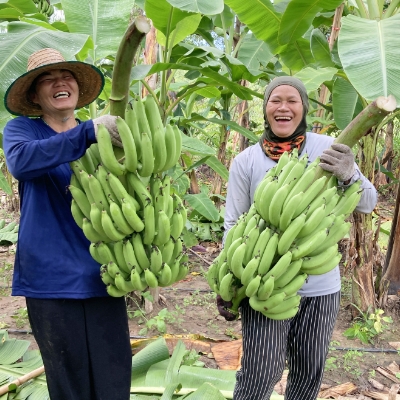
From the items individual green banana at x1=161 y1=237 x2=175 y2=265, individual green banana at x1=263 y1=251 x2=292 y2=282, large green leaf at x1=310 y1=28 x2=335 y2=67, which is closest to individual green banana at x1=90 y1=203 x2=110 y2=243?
individual green banana at x1=161 y1=237 x2=175 y2=265

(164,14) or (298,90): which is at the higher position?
(164,14)

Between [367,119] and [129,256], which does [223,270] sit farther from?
[367,119]

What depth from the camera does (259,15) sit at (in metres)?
2.79

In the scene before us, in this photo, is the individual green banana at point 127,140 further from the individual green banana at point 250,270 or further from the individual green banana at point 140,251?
the individual green banana at point 250,270

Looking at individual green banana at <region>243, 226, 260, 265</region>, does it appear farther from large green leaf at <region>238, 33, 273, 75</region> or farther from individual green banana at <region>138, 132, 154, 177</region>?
large green leaf at <region>238, 33, 273, 75</region>

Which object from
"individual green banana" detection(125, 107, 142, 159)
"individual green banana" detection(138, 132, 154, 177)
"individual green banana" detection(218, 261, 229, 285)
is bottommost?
"individual green banana" detection(218, 261, 229, 285)

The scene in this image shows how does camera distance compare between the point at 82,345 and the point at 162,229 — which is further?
the point at 82,345

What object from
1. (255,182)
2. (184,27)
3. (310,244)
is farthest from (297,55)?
(310,244)

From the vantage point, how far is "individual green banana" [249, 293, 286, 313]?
57.4 inches

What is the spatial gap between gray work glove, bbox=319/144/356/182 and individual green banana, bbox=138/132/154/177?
1.73 ft

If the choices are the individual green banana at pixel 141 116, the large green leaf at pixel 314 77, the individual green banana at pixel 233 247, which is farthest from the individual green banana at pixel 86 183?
the large green leaf at pixel 314 77

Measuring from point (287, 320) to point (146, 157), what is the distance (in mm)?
873

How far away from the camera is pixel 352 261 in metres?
3.21

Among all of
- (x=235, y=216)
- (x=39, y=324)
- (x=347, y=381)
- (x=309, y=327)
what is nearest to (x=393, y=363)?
(x=347, y=381)
